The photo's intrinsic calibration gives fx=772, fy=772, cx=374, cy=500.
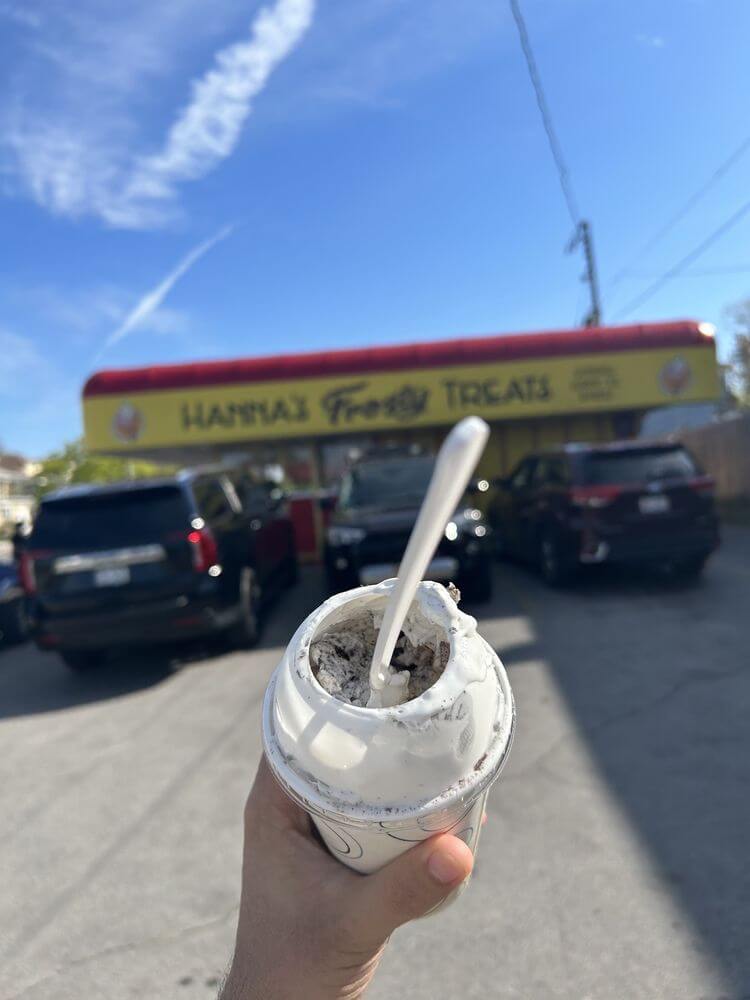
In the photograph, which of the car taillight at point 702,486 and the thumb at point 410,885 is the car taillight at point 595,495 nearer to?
the car taillight at point 702,486

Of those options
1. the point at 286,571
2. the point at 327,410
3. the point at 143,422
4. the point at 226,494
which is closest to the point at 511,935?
the point at 226,494

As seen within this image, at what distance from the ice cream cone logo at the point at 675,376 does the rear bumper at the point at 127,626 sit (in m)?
10.6

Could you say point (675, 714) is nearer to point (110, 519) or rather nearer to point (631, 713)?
point (631, 713)

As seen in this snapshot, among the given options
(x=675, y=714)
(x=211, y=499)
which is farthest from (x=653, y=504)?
(x=211, y=499)

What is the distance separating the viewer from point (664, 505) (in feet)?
27.9

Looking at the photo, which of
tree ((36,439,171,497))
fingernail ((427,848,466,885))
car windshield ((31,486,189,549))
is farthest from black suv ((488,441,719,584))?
tree ((36,439,171,497))

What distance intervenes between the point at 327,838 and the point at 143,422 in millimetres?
14248

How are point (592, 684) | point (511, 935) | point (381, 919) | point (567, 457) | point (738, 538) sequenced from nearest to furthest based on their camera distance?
1. point (381, 919)
2. point (511, 935)
3. point (592, 684)
4. point (567, 457)
5. point (738, 538)

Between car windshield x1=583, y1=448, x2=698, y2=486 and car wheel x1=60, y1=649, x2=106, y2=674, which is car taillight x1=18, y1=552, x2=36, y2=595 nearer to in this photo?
car wheel x1=60, y1=649, x2=106, y2=674

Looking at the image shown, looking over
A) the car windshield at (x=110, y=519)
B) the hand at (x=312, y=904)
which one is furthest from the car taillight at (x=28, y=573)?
the hand at (x=312, y=904)

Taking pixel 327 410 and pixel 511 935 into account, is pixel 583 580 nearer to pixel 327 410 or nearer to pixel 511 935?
pixel 327 410

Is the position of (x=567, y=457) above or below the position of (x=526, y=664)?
above

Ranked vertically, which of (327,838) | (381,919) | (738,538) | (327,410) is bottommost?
(738,538)

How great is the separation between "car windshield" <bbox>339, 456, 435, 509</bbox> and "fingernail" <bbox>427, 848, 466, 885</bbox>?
7.38m
